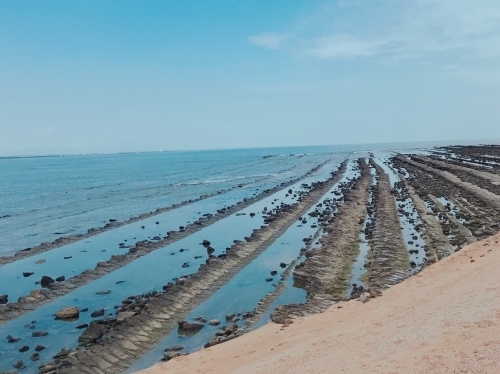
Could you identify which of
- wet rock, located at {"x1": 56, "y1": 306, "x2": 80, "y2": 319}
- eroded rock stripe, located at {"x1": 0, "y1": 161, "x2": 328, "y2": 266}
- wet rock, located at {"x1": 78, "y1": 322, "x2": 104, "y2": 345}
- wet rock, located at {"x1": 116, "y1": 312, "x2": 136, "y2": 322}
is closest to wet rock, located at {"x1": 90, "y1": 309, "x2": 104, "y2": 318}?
wet rock, located at {"x1": 56, "y1": 306, "x2": 80, "y2": 319}

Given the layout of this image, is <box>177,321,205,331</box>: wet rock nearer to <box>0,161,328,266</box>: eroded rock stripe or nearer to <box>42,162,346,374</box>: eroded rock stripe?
<box>42,162,346,374</box>: eroded rock stripe

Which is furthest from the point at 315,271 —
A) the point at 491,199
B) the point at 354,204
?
the point at 491,199

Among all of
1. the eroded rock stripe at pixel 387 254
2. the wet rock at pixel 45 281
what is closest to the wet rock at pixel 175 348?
the eroded rock stripe at pixel 387 254

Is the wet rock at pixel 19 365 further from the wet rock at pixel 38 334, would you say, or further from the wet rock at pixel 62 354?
the wet rock at pixel 38 334

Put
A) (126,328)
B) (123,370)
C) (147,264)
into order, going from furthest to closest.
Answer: (147,264)
(126,328)
(123,370)

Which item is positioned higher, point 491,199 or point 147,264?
point 491,199

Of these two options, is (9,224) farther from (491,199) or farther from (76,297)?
(491,199)
